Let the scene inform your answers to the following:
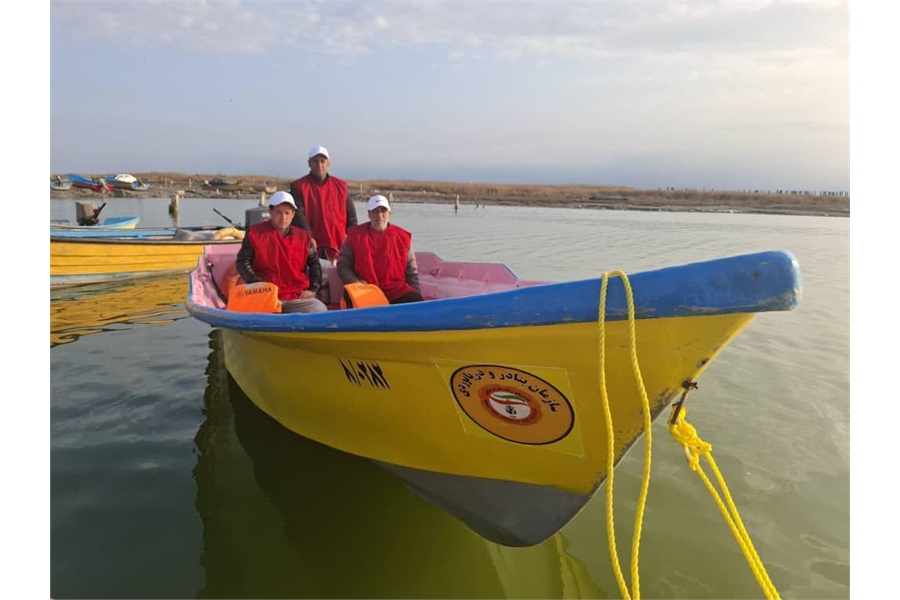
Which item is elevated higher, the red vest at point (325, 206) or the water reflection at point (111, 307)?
the red vest at point (325, 206)

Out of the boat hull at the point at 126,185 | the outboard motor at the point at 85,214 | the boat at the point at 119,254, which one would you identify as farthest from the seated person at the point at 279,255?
the boat hull at the point at 126,185

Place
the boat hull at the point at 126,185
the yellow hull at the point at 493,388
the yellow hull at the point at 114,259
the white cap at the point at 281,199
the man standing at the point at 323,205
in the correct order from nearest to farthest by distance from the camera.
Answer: the yellow hull at the point at 493,388, the white cap at the point at 281,199, the man standing at the point at 323,205, the yellow hull at the point at 114,259, the boat hull at the point at 126,185

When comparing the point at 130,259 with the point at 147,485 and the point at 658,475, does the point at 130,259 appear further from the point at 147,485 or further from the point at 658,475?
the point at 658,475

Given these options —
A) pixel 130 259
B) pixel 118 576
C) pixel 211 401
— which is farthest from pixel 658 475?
pixel 130 259

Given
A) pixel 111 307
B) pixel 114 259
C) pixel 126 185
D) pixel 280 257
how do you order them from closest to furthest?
1. pixel 280 257
2. pixel 111 307
3. pixel 114 259
4. pixel 126 185

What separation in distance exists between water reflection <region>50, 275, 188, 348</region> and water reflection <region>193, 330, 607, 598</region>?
4702 millimetres

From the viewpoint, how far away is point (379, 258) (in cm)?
466

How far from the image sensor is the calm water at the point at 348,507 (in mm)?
3025

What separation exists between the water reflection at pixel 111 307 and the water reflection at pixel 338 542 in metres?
4.70

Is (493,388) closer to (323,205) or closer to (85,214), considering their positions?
(323,205)

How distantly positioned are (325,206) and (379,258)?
5.21 ft

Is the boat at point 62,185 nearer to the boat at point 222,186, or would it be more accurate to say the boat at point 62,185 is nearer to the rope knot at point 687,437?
the boat at point 222,186

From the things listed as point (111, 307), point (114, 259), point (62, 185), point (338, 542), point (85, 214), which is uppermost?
point (62, 185)

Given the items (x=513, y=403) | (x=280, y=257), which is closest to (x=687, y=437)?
(x=513, y=403)
